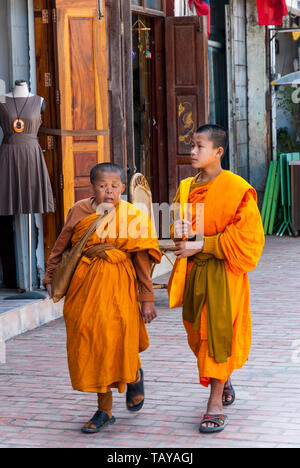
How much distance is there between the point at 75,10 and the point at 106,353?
13.5ft

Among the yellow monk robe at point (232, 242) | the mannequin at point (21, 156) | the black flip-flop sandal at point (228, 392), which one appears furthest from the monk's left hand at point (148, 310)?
the mannequin at point (21, 156)

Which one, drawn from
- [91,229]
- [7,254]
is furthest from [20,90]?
[91,229]

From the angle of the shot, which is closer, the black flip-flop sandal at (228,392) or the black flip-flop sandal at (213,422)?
the black flip-flop sandal at (213,422)

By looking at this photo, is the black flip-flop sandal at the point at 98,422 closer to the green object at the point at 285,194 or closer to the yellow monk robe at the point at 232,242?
the yellow monk robe at the point at 232,242

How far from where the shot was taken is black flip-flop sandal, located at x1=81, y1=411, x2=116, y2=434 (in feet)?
14.7

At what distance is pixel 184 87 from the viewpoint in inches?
403

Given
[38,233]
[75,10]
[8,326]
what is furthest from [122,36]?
[8,326]

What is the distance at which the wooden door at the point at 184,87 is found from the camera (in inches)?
396

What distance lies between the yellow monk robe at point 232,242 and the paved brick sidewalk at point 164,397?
1.18ft

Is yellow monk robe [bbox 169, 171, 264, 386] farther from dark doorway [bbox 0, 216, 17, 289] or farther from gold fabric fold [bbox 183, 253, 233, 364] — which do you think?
dark doorway [bbox 0, 216, 17, 289]

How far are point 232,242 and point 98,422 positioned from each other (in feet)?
3.95

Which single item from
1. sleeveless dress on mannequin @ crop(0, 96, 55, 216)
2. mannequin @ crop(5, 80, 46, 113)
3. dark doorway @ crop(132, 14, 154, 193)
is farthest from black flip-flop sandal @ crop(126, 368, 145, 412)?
dark doorway @ crop(132, 14, 154, 193)

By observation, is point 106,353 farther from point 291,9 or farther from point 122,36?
point 291,9

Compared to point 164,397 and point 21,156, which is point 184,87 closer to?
point 21,156
